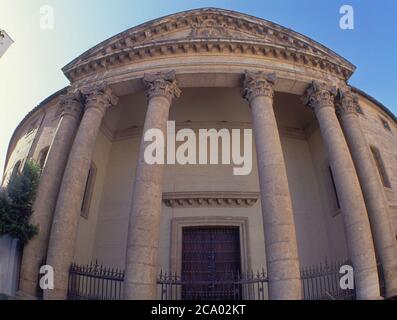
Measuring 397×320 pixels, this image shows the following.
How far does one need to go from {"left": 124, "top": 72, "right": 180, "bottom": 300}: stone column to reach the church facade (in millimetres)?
35

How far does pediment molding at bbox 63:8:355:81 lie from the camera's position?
1446 cm

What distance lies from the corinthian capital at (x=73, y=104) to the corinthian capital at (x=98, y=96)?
37 cm

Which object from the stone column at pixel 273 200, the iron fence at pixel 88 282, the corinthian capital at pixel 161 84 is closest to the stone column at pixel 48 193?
the iron fence at pixel 88 282

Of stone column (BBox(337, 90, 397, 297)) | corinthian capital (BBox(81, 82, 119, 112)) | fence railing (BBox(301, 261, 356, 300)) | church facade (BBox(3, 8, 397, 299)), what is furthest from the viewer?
corinthian capital (BBox(81, 82, 119, 112))

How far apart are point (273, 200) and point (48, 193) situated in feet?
24.4

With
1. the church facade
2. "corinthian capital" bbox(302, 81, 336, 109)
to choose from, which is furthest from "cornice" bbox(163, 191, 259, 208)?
"corinthian capital" bbox(302, 81, 336, 109)

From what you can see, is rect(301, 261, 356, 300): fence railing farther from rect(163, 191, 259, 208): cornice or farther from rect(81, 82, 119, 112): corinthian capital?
rect(81, 82, 119, 112): corinthian capital

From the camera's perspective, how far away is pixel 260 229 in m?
15.6

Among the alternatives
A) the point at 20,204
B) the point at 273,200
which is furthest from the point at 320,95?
the point at 20,204

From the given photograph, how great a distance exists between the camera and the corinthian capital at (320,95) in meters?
14.1

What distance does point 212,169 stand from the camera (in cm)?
1714

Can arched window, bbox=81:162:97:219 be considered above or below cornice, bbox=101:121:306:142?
below
